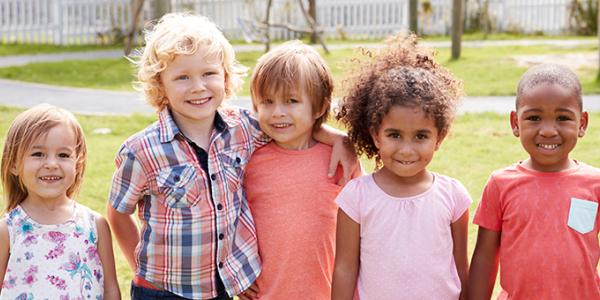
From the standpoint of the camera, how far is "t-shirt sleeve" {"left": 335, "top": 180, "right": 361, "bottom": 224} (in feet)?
10.3

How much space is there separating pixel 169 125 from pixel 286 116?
1.44 feet

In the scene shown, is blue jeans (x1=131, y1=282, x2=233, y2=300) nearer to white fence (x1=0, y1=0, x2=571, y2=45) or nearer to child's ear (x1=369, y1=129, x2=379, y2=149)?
child's ear (x1=369, y1=129, x2=379, y2=149)

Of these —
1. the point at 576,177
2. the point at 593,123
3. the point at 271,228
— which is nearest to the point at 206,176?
the point at 271,228

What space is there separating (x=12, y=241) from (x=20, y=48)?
1483 centimetres

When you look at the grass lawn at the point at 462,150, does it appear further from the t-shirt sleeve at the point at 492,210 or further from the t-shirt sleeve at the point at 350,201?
the t-shirt sleeve at the point at 350,201

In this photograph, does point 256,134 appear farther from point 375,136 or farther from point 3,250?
point 3,250

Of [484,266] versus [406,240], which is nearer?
[406,240]

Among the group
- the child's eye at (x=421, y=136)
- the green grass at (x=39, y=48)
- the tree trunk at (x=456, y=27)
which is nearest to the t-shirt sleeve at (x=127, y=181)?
the child's eye at (x=421, y=136)

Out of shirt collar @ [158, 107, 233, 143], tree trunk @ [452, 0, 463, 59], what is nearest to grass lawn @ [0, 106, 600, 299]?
shirt collar @ [158, 107, 233, 143]

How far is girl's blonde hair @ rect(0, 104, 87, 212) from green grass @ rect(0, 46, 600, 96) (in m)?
7.82

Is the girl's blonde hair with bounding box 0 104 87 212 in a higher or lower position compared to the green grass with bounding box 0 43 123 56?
lower

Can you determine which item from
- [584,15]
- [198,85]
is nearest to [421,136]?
[198,85]

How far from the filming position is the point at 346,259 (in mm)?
3156

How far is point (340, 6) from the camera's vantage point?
66.2 ft
